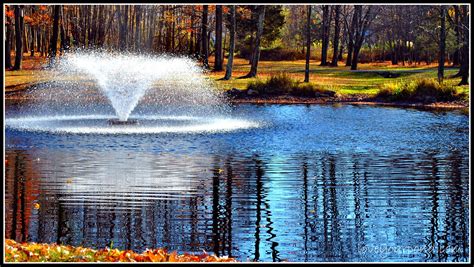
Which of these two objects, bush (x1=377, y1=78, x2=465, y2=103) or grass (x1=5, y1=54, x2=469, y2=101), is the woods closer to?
grass (x1=5, y1=54, x2=469, y2=101)

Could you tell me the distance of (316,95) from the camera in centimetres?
3784

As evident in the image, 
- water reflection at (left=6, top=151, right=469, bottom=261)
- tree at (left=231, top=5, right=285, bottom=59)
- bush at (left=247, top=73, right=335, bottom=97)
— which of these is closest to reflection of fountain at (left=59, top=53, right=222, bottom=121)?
bush at (left=247, top=73, right=335, bottom=97)

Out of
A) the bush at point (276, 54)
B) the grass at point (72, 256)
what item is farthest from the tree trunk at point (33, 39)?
the grass at point (72, 256)

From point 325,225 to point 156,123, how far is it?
15.4 meters

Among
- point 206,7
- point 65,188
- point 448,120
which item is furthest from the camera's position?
point 206,7

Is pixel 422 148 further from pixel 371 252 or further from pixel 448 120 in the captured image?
pixel 371 252

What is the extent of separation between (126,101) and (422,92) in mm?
13489

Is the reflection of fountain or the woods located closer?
the reflection of fountain

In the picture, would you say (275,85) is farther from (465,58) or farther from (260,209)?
(260,209)

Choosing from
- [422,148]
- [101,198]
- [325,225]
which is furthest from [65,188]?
[422,148]

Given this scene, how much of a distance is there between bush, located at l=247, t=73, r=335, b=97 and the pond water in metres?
14.9

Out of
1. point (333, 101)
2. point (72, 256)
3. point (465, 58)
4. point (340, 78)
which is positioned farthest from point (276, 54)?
point (72, 256)

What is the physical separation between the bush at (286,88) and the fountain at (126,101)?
2.00 meters

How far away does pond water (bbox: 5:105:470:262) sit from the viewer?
10.1 metres
